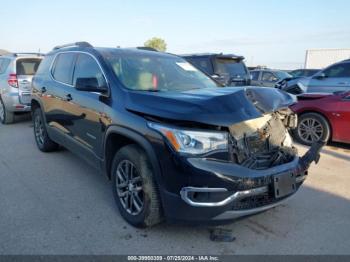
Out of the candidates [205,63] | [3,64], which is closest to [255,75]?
[205,63]

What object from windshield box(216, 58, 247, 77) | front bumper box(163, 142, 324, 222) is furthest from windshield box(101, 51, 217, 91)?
windshield box(216, 58, 247, 77)

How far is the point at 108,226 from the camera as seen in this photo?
128 inches

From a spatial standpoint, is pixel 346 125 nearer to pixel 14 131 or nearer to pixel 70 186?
pixel 70 186

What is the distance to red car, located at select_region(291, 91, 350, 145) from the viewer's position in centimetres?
612

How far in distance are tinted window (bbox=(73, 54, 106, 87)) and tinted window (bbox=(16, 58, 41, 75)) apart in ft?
14.7

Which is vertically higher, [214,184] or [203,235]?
[214,184]

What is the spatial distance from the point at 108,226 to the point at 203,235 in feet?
3.14

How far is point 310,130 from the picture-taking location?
21.6ft

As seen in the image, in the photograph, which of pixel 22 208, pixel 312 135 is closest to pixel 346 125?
pixel 312 135

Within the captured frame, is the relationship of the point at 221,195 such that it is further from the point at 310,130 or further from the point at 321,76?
the point at 321,76

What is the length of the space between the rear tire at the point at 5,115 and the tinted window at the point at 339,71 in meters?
8.68

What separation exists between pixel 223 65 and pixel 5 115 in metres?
6.00

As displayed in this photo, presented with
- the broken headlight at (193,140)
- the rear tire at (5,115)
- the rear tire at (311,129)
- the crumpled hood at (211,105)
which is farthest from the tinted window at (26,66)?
the broken headlight at (193,140)

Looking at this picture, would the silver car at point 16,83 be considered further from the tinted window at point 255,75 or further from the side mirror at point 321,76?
the tinted window at point 255,75
